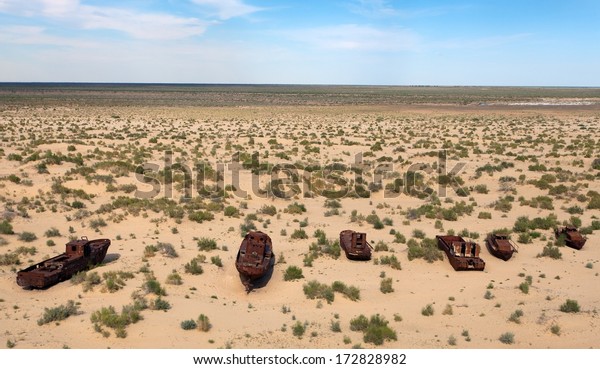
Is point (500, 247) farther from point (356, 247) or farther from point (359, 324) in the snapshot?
point (359, 324)

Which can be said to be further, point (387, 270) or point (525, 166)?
point (525, 166)

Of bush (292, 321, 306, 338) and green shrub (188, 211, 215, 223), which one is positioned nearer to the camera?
bush (292, 321, 306, 338)

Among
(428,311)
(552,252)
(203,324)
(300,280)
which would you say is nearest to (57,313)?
(203,324)

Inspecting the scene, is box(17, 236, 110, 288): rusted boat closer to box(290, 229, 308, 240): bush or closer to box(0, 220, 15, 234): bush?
box(0, 220, 15, 234): bush

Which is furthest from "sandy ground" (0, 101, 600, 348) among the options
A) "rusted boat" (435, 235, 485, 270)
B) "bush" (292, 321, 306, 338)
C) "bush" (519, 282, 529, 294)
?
"rusted boat" (435, 235, 485, 270)

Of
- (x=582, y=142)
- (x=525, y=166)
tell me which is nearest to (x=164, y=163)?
(x=525, y=166)
